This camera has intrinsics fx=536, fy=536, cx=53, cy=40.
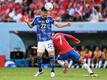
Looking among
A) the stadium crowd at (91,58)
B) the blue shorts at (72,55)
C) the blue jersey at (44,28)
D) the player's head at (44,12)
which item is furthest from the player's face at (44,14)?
the stadium crowd at (91,58)

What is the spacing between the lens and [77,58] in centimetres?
1812

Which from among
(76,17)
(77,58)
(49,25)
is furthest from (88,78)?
(76,17)

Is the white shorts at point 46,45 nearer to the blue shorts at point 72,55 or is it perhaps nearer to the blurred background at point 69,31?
the blue shorts at point 72,55

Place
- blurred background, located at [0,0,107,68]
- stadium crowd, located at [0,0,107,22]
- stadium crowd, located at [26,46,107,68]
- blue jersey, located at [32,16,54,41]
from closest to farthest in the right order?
blue jersey, located at [32,16,54,41] → stadium crowd, located at [26,46,107,68] → blurred background, located at [0,0,107,68] → stadium crowd, located at [0,0,107,22]

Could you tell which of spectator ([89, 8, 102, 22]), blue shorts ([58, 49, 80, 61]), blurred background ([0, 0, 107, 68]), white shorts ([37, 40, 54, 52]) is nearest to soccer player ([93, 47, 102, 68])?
blurred background ([0, 0, 107, 68])

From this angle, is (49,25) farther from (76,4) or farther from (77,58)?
(76,4)

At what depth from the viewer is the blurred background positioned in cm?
2866

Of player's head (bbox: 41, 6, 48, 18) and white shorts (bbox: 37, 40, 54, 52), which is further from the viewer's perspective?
white shorts (bbox: 37, 40, 54, 52)

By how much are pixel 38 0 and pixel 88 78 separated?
15.2m

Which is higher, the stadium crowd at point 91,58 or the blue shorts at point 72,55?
the blue shorts at point 72,55

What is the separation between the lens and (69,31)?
29516 millimetres

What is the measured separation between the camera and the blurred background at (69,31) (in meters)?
28.7

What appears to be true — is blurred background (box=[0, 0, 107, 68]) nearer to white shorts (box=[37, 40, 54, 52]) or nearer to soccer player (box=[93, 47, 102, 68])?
soccer player (box=[93, 47, 102, 68])

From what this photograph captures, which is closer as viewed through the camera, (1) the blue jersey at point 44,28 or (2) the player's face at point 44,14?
(2) the player's face at point 44,14
